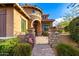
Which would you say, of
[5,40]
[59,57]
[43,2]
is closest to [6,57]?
[5,40]

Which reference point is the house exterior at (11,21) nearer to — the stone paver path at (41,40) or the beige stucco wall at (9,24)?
the beige stucco wall at (9,24)

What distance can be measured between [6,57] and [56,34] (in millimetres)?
2720

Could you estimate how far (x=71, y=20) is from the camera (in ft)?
33.4

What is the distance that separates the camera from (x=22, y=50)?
397 inches

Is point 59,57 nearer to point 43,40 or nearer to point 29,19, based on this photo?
point 43,40

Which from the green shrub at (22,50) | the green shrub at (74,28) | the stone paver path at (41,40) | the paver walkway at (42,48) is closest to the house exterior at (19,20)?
the stone paver path at (41,40)

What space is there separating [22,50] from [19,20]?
2020mm

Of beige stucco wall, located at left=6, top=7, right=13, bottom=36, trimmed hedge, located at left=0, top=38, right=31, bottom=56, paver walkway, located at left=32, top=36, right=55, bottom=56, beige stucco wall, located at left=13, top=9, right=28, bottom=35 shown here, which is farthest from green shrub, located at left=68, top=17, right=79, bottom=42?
beige stucco wall, located at left=6, top=7, right=13, bottom=36

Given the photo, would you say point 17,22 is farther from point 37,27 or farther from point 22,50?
point 22,50

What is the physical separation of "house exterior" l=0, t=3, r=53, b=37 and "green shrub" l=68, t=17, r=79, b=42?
103 centimetres

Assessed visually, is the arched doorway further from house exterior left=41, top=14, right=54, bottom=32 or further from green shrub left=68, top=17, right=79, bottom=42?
green shrub left=68, top=17, right=79, bottom=42

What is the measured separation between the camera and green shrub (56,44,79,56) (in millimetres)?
9910

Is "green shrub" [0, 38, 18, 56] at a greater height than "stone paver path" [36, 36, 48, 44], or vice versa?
"stone paver path" [36, 36, 48, 44]

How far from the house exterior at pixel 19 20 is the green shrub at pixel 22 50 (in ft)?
2.45
